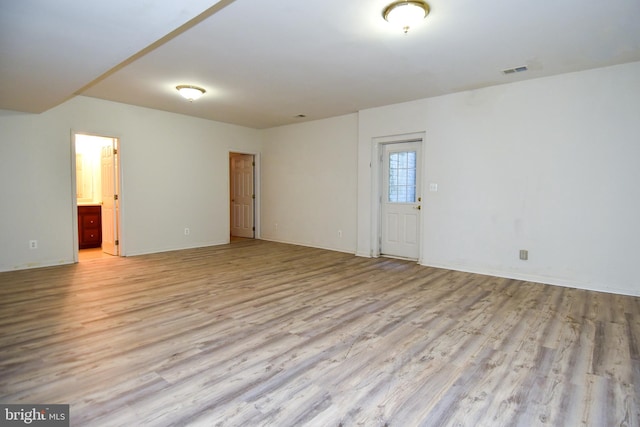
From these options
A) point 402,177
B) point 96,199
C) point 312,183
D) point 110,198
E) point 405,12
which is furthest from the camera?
point 312,183

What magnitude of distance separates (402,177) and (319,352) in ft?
13.6

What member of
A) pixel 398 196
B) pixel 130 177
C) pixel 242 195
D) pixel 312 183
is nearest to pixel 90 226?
pixel 130 177

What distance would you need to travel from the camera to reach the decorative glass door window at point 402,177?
5.93m

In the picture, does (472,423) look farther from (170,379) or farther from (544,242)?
(544,242)

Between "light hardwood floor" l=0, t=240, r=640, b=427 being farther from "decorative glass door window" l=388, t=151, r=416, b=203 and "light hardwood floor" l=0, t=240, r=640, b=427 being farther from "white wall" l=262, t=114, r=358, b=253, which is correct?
"white wall" l=262, t=114, r=358, b=253

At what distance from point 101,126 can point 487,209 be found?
20.7ft

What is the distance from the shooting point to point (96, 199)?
707 cm

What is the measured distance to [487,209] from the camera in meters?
4.99

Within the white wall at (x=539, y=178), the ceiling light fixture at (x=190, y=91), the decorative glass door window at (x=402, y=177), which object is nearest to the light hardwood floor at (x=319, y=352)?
the white wall at (x=539, y=178)

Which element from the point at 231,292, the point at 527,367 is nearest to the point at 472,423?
the point at 527,367

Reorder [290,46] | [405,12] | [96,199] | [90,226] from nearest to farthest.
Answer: [405,12] < [290,46] < [90,226] < [96,199]

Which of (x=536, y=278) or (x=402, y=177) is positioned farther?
(x=402, y=177)

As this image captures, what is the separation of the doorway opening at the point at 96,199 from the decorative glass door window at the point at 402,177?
16.0 ft

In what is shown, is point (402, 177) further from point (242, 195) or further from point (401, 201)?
point (242, 195)
